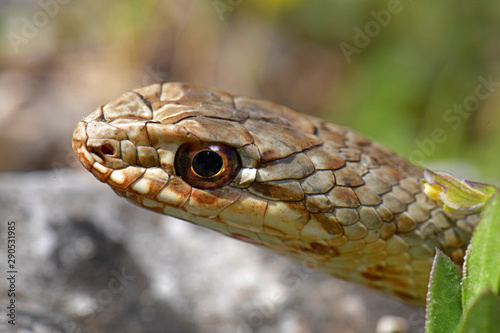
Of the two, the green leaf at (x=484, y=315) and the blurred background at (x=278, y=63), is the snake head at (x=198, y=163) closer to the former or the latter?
the green leaf at (x=484, y=315)

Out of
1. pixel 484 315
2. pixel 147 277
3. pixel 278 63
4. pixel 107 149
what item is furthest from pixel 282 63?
pixel 484 315

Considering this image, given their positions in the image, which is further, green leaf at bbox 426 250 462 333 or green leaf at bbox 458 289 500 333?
green leaf at bbox 426 250 462 333

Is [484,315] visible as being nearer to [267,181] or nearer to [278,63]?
[267,181]

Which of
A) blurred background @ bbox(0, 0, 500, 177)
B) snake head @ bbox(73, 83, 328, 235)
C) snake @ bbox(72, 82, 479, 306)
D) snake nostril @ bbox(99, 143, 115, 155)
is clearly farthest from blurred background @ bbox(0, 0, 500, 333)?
→ snake nostril @ bbox(99, 143, 115, 155)

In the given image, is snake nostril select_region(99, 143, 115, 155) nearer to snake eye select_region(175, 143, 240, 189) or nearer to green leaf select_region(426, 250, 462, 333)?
snake eye select_region(175, 143, 240, 189)

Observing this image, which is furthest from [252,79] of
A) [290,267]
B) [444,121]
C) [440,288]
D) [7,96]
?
[440,288]

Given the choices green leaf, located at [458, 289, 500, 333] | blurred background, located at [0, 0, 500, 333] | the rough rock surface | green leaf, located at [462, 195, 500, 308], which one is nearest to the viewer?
green leaf, located at [458, 289, 500, 333]

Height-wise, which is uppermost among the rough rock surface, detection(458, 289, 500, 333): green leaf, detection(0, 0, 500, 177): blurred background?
detection(458, 289, 500, 333): green leaf
